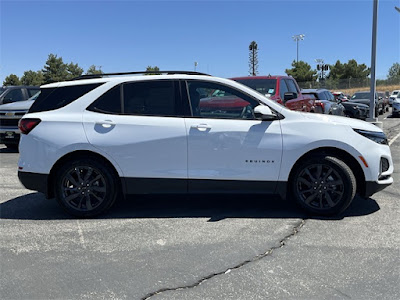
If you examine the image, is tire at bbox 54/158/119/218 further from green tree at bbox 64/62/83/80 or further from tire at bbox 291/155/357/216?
green tree at bbox 64/62/83/80

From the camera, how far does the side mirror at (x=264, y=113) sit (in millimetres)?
4578

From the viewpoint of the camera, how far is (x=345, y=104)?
17500mm

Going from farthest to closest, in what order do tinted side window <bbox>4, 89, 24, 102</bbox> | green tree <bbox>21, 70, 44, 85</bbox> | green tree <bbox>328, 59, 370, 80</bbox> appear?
1. green tree <bbox>328, 59, 370, 80</bbox>
2. green tree <bbox>21, 70, 44, 85</bbox>
3. tinted side window <bbox>4, 89, 24, 102</bbox>

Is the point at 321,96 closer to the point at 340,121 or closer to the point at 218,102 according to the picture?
the point at 340,121

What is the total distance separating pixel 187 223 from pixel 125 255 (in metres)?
1.07

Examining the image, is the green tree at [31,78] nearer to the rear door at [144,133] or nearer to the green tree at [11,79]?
the green tree at [11,79]

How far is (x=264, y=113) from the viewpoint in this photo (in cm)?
458

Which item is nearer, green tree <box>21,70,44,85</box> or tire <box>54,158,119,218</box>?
tire <box>54,158,119,218</box>

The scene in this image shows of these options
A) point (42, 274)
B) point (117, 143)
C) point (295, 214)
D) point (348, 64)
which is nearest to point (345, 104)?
point (295, 214)

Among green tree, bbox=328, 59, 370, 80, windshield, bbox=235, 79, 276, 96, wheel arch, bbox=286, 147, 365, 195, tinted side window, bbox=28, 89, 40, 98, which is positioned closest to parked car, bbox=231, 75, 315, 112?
windshield, bbox=235, 79, 276, 96

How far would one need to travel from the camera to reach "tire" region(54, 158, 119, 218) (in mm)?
4789

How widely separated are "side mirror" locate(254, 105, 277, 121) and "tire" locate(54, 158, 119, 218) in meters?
1.91

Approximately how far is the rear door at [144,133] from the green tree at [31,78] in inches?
3189

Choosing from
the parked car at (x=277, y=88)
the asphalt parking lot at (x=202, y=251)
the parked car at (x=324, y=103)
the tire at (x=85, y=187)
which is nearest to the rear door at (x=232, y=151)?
the asphalt parking lot at (x=202, y=251)
